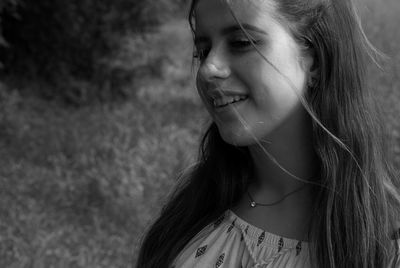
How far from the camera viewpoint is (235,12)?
6.26 ft

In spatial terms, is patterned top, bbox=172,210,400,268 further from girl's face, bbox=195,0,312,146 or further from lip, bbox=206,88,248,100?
lip, bbox=206,88,248,100

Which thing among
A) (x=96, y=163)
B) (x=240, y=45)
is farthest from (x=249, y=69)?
(x=96, y=163)

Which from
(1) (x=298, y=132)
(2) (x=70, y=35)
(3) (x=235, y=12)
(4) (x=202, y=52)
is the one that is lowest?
(2) (x=70, y=35)

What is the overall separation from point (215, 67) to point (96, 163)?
3.55 metres

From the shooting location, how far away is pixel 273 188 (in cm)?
210

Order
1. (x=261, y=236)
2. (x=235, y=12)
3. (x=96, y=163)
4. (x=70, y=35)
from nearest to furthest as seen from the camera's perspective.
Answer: (x=235, y=12)
(x=261, y=236)
(x=96, y=163)
(x=70, y=35)

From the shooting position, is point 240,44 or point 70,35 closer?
point 240,44

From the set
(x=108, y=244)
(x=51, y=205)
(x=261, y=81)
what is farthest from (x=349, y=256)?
(x=51, y=205)

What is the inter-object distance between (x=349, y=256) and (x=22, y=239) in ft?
9.18

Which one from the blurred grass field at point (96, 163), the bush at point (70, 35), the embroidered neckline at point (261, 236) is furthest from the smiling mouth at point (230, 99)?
the bush at point (70, 35)

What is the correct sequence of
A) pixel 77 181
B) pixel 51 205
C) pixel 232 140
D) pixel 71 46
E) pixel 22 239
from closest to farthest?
1. pixel 232 140
2. pixel 22 239
3. pixel 51 205
4. pixel 77 181
5. pixel 71 46

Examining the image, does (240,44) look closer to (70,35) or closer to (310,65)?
(310,65)

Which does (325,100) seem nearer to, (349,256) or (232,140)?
(232,140)

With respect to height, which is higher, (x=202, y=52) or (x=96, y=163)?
(x=202, y=52)
